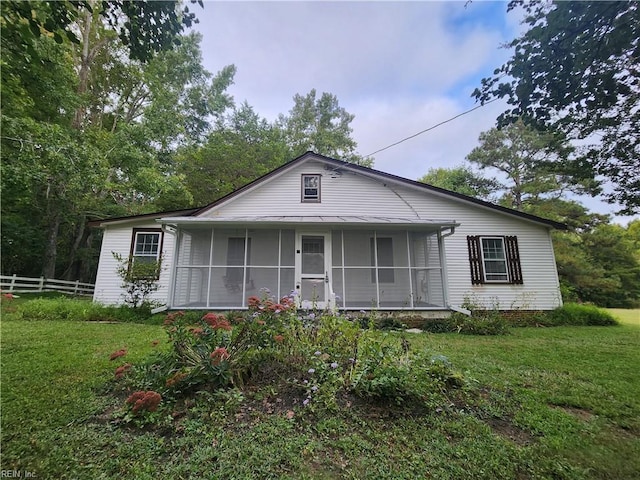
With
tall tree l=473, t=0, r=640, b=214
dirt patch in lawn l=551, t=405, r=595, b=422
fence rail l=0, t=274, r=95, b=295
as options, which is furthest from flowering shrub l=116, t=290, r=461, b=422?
fence rail l=0, t=274, r=95, b=295

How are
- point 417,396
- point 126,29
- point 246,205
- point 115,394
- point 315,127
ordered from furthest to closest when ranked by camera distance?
point 315,127
point 246,205
point 126,29
point 115,394
point 417,396

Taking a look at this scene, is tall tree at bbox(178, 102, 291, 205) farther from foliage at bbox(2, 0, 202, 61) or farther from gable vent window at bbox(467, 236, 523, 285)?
foliage at bbox(2, 0, 202, 61)

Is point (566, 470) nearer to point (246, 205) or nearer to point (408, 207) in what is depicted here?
point (408, 207)

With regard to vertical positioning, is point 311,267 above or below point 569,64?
below

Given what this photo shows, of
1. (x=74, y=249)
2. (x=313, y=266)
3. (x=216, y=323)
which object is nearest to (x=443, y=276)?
(x=313, y=266)

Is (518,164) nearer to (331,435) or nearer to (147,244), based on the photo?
(147,244)

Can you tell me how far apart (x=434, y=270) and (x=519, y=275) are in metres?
3.22

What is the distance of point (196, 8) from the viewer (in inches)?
142

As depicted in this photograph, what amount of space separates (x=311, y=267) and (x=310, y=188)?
10.9ft

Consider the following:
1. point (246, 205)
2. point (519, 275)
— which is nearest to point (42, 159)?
point (246, 205)

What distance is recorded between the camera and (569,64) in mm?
3500

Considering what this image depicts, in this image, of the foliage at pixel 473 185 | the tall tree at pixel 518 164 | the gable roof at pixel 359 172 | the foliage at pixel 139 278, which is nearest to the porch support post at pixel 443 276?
the gable roof at pixel 359 172

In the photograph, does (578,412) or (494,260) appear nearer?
(578,412)

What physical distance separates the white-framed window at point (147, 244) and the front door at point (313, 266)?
17.6 feet
